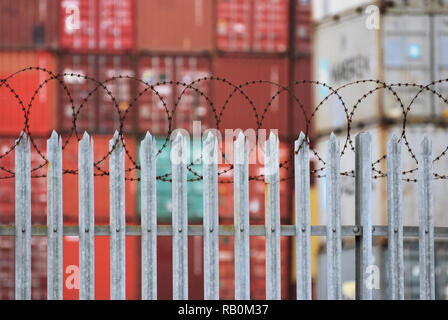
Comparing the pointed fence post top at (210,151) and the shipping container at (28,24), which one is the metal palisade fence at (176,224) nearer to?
the pointed fence post top at (210,151)

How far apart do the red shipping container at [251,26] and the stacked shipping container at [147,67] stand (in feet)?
0.09

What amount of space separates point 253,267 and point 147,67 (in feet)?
19.5

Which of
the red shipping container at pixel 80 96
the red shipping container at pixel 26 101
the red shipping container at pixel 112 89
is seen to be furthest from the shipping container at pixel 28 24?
the red shipping container at pixel 112 89

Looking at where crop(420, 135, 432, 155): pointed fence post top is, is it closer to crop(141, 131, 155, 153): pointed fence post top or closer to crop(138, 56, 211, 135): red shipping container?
crop(141, 131, 155, 153): pointed fence post top

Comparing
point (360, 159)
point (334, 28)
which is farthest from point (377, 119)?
Answer: point (360, 159)

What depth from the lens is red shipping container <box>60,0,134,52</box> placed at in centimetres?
2275

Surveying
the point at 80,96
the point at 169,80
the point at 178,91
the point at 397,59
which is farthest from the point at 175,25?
the point at 397,59

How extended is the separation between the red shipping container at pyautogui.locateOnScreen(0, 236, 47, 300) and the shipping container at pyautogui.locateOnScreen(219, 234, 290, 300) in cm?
454

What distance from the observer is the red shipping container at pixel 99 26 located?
22750 mm

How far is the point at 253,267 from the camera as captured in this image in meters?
22.9

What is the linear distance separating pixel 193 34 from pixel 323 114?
425 cm

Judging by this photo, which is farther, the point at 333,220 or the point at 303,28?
the point at 303,28

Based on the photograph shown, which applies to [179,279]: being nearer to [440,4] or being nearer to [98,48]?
[440,4]

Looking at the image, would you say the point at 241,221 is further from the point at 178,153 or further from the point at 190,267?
the point at 190,267
